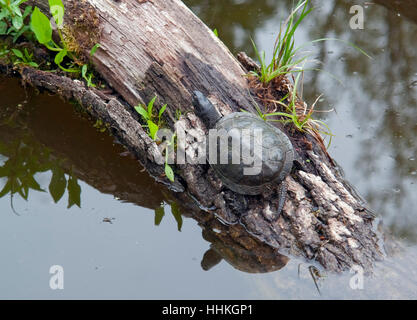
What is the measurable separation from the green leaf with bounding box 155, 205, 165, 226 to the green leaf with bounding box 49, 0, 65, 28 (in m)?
1.51

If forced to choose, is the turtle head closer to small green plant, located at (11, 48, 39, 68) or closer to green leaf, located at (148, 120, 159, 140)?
green leaf, located at (148, 120, 159, 140)

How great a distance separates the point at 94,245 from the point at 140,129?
0.84 metres

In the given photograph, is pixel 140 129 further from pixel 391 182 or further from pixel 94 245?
pixel 391 182

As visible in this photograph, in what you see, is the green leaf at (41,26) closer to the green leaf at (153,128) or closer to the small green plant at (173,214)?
the green leaf at (153,128)

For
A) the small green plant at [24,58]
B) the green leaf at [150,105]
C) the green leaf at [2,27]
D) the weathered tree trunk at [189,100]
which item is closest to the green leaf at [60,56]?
the weathered tree trunk at [189,100]

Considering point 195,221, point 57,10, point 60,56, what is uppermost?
point 57,10

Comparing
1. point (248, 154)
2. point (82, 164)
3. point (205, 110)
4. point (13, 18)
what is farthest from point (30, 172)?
point (248, 154)

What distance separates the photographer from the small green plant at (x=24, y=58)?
3.36m

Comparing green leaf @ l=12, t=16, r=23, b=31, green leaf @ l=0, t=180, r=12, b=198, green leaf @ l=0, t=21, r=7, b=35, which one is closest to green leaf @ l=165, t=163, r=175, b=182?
green leaf @ l=0, t=180, r=12, b=198

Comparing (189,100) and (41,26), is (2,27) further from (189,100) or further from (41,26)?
(189,100)

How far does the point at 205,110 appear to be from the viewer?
2770 mm

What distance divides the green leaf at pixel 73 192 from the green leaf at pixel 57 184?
0.04m

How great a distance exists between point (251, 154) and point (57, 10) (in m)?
1.71

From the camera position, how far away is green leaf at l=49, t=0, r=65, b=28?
9.59 feet
